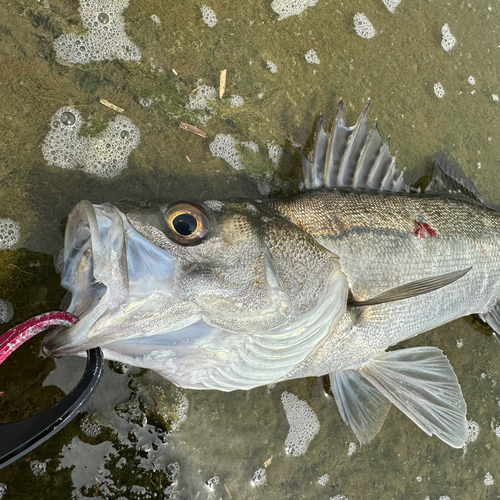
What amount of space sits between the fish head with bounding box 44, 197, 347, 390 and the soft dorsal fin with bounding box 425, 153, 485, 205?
1.48 m

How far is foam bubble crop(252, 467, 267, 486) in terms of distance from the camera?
8.56 feet

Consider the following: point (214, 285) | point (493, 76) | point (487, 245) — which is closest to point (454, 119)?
point (493, 76)

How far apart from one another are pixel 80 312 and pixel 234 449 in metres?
1.39

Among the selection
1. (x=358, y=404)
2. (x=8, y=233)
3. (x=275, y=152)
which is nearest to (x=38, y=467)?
(x=8, y=233)

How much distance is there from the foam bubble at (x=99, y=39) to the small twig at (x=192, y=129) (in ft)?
1.47

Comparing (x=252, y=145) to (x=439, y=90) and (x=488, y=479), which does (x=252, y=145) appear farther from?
(x=488, y=479)

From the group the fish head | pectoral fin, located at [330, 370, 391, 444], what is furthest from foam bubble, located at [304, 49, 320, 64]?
pectoral fin, located at [330, 370, 391, 444]

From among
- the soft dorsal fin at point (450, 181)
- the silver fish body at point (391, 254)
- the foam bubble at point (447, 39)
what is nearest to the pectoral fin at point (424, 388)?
the silver fish body at point (391, 254)

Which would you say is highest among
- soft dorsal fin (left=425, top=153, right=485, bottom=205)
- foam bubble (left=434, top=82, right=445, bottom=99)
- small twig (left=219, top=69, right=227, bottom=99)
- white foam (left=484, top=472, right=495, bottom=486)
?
foam bubble (left=434, top=82, right=445, bottom=99)

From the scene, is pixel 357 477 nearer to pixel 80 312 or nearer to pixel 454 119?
pixel 80 312

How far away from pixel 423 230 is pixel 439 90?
4.91ft

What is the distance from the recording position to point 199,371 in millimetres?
1926

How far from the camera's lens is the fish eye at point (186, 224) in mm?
1722

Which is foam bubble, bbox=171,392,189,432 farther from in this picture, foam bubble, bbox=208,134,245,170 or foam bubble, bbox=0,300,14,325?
foam bubble, bbox=208,134,245,170
